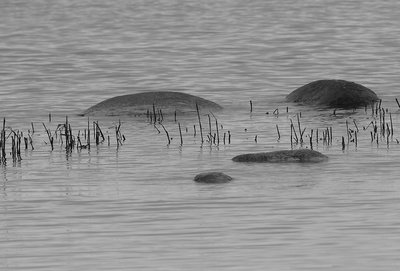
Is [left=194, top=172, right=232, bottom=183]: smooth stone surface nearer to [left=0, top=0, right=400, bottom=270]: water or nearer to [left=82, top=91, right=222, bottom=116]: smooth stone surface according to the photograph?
[left=0, top=0, right=400, bottom=270]: water

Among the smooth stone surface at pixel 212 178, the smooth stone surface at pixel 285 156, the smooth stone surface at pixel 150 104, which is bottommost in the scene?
the smooth stone surface at pixel 212 178

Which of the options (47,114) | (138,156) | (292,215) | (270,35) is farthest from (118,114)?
(270,35)

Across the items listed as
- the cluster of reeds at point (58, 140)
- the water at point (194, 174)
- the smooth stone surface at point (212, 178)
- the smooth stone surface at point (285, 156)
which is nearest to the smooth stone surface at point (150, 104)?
the water at point (194, 174)

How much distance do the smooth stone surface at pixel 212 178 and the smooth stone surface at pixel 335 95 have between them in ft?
29.9

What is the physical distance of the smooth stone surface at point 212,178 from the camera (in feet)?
52.1

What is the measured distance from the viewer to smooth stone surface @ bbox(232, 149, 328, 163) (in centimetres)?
1752

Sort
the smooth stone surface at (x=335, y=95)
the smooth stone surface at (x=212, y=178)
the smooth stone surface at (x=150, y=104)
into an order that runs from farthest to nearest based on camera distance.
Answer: the smooth stone surface at (x=335, y=95) → the smooth stone surface at (x=150, y=104) → the smooth stone surface at (x=212, y=178)

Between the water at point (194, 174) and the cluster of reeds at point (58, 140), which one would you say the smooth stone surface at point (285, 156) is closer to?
the water at point (194, 174)

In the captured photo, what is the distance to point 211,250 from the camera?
12.0 m

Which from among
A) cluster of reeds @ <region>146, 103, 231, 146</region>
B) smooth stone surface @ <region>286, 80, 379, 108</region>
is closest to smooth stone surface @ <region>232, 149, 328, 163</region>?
cluster of reeds @ <region>146, 103, 231, 146</region>

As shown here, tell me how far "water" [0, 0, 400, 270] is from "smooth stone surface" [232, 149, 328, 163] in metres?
0.27

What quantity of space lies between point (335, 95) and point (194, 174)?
894 cm

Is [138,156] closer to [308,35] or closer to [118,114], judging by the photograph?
[118,114]

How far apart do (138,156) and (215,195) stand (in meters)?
3.70
